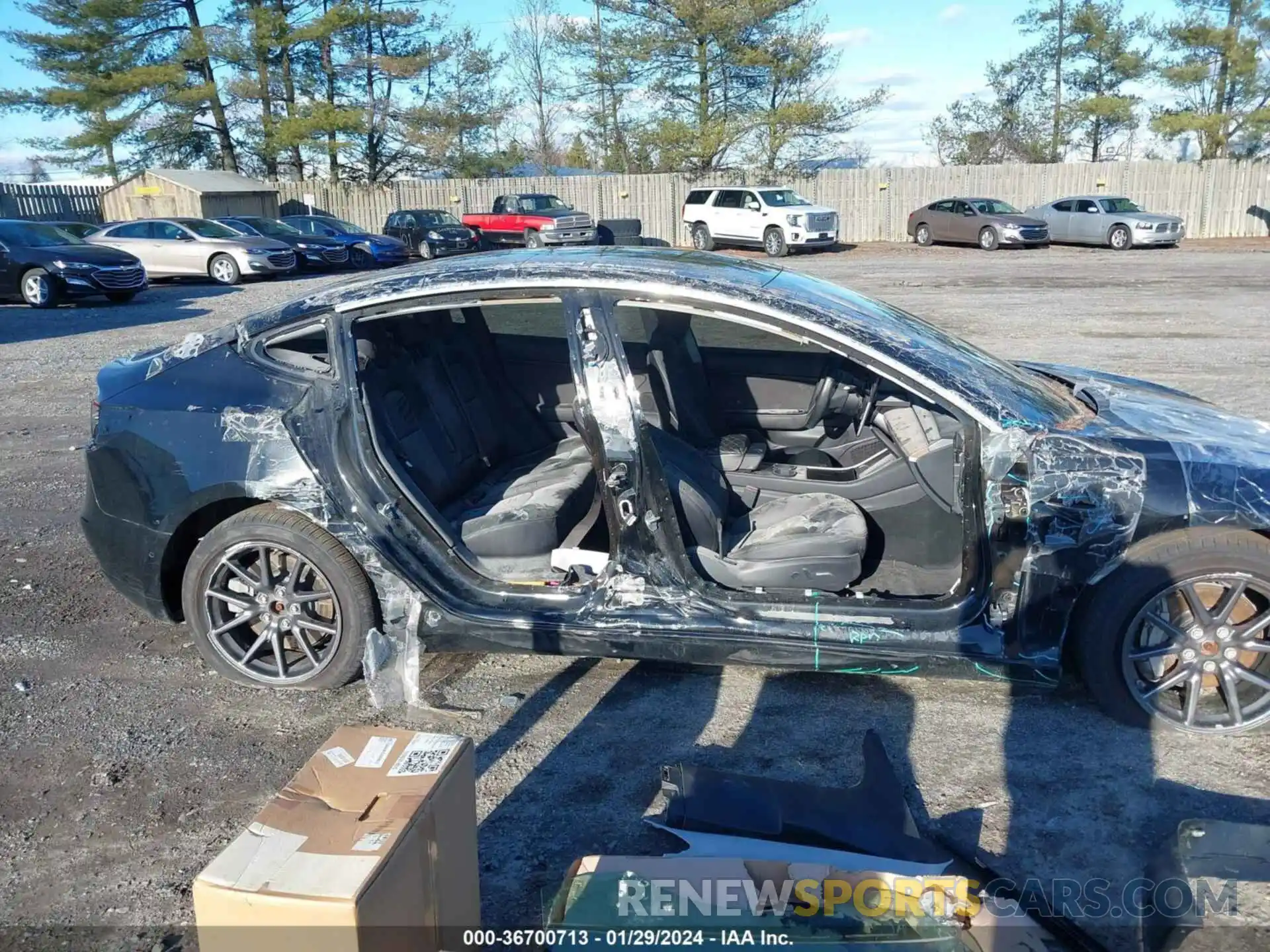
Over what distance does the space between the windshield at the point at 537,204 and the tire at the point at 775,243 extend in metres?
5.99

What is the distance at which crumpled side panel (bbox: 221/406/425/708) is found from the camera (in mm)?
3691

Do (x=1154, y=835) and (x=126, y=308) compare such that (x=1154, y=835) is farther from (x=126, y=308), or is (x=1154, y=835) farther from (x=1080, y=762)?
(x=126, y=308)

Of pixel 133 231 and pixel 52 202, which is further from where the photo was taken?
pixel 52 202

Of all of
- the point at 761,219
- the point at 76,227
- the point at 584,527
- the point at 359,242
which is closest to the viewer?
the point at 584,527

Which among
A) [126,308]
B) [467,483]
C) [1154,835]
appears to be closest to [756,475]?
[467,483]

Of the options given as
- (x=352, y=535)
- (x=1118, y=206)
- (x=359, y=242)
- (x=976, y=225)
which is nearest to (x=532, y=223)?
(x=359, y=242)

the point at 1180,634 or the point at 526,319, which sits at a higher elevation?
the point at 526,319

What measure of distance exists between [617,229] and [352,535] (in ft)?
87.0

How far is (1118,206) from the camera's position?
2780 centimetres

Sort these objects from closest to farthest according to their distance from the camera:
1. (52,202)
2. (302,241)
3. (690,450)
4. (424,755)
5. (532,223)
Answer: (424,755), (690,450), (302,241), (532,223), (52,202)

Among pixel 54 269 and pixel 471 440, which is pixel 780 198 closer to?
pixel 54 269

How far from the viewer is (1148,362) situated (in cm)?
1024

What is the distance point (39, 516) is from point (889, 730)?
5.18 meters

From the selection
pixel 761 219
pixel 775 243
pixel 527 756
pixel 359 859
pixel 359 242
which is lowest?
pixel 527 756
